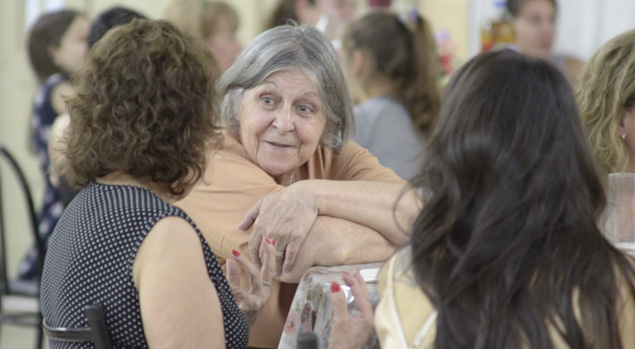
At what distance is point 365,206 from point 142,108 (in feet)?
1.71

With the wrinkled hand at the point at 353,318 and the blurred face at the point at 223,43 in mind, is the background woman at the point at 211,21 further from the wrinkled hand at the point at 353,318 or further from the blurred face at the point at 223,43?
the wrinkled hand at the point at 353,318

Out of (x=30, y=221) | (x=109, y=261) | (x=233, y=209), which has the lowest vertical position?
(x=30, y=221)

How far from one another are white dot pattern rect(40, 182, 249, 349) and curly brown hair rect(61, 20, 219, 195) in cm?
5

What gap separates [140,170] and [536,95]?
66cm

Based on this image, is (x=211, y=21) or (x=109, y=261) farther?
(x=211, y=21)

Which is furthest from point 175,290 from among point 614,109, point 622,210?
point 614,109

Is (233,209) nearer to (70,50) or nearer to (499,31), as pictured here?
(70,50)

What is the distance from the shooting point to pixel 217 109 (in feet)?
4.96

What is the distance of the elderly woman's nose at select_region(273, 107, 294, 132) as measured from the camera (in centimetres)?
191

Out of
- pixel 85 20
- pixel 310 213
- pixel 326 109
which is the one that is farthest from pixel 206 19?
pixel 310 213

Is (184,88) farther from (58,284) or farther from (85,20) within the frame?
(85,20)

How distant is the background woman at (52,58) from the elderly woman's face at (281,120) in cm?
191

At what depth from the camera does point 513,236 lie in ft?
3.82

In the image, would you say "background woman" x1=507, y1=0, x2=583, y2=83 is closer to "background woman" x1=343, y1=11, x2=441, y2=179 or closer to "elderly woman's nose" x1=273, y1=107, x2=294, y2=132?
"background woman" x1=343, y1=11, x2=441, y2=179
